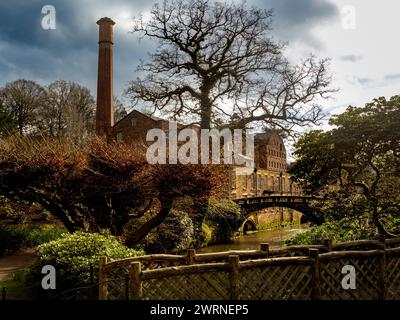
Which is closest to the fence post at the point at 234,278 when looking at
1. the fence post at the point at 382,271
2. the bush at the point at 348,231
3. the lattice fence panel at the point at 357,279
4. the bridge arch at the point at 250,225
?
the lattice fence panel at the point at 357,279

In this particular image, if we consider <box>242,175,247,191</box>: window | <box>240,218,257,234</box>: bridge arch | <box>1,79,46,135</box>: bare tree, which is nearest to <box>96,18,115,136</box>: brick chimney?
<box>240,218,257,234</box>: bridge arch

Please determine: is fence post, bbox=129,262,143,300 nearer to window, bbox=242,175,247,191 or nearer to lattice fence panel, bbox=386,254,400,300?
lattice fence panel, bbox=386,254,400,300

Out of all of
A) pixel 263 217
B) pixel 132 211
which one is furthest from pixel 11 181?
pixel 263 217

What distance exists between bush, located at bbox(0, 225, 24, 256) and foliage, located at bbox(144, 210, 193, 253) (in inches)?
203

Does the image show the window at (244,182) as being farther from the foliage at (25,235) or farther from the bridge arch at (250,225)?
the foliage at (25,235)

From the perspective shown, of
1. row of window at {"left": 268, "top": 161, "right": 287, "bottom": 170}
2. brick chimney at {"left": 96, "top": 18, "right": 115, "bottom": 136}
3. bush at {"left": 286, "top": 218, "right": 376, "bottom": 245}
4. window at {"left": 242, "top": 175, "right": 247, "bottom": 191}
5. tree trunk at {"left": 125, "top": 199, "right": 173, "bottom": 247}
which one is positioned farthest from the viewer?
row of window at {"left": 268, "top": 161, "right": 287, "bottom": 170}

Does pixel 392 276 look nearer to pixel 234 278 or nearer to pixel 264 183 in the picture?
pixel 234 278

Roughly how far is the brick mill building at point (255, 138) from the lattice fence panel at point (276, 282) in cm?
647

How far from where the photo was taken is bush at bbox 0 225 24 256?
15.6 meters

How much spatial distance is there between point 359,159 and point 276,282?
535 centimetres

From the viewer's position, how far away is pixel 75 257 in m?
9.38

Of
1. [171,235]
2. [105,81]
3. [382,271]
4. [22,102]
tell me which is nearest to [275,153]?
[105,81]

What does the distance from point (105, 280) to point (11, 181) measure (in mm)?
9544

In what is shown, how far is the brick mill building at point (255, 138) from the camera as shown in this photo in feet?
92.9
